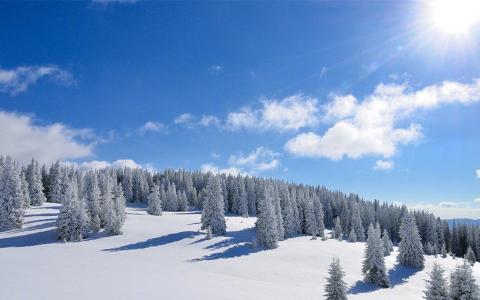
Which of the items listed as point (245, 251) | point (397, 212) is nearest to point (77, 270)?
point (245, 251)

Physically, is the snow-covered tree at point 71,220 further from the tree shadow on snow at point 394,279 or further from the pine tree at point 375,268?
the pine tree at point 375,268

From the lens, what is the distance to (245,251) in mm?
68250

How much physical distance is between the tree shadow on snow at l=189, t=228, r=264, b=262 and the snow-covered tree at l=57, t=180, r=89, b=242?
20788 millimetres

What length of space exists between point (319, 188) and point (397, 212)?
1506 inches

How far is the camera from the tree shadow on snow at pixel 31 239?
6122 centimetres

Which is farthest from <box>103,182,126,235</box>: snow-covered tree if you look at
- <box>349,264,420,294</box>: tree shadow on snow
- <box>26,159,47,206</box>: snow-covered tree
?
<box>349,264,420,294</box>: tree shadow on snow

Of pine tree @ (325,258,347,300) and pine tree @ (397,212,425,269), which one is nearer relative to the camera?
pine tree @ (325,258,347,300)

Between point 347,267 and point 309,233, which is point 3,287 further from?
point 309,233

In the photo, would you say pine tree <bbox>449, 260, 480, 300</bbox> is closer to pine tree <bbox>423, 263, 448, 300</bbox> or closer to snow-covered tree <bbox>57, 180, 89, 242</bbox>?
Answer: pine tree <bbox>423, 263, 448, 300</bbox>

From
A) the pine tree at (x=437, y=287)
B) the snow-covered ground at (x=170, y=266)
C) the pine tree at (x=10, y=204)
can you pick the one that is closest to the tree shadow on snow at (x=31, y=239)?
the snow-covered ground at (x=170, y=266)

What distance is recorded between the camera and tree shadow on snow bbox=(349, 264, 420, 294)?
50.8 m

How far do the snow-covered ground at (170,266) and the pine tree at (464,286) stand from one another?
12763 mm

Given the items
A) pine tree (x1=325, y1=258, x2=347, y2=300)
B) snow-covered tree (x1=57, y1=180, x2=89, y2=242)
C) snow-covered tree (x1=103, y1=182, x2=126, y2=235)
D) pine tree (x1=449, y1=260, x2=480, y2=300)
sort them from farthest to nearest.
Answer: snow-covered tree (x1=103, y1=182, x2=126, y2=235), snow-covered tree (x1=57, y1=180, x2=89, y2=242), pine tree (x1=325, y1=258, x2=347, y2=300), pine tree (x1=449, y1=260, x2=480, y2=300)

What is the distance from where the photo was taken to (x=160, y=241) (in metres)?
68.9
